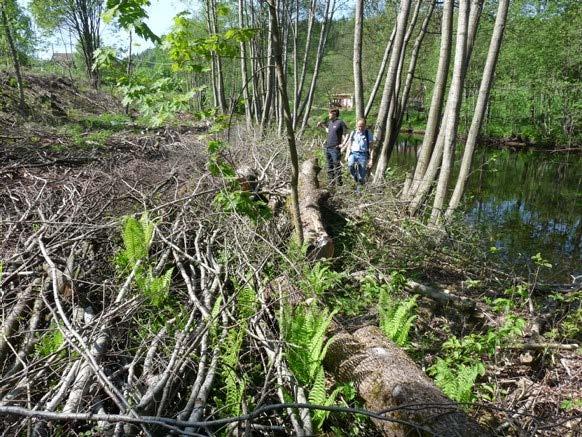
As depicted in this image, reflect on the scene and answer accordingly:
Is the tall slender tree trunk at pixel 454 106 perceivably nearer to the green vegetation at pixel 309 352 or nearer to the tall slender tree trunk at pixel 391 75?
the tall slender tree trunk at pixel 391 75

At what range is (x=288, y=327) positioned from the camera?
10.8ft

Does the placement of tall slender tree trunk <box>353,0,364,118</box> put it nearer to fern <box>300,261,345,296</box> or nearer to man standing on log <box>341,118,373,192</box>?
man standing on log <box>341,118,373,192</box>

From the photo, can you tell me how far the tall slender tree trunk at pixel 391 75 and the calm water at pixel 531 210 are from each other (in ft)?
6.66

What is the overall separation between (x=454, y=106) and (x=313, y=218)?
275 centimetres

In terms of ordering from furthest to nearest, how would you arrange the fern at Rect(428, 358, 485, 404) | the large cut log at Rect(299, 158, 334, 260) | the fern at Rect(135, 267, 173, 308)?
the large cut log at Rect(299, 158, 334, 260)
the fern at Rect(135, 267, 173, 308)
the fern at Rect(428, 358, 485, 404)

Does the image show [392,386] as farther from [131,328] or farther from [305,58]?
[305,58]

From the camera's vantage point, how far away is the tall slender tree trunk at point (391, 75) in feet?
25.0

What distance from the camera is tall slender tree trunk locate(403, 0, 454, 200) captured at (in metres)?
6.55

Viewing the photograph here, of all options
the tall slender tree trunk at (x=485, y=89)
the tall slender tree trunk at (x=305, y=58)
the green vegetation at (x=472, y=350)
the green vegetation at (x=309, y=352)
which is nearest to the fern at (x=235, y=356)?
the green vegetation at (x=309, y=352)

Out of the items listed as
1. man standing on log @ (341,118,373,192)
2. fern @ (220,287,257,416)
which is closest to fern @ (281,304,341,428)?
fern @ (220,287,257,416)

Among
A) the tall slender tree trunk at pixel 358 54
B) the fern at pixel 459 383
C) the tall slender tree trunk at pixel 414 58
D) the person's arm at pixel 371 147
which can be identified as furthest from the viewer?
the tall slender tree trunk at pixel 414 58

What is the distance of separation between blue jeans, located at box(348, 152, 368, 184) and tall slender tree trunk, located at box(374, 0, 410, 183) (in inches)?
12.5

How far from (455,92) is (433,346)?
3.89m

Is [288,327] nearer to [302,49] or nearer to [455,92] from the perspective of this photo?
[455,92]
